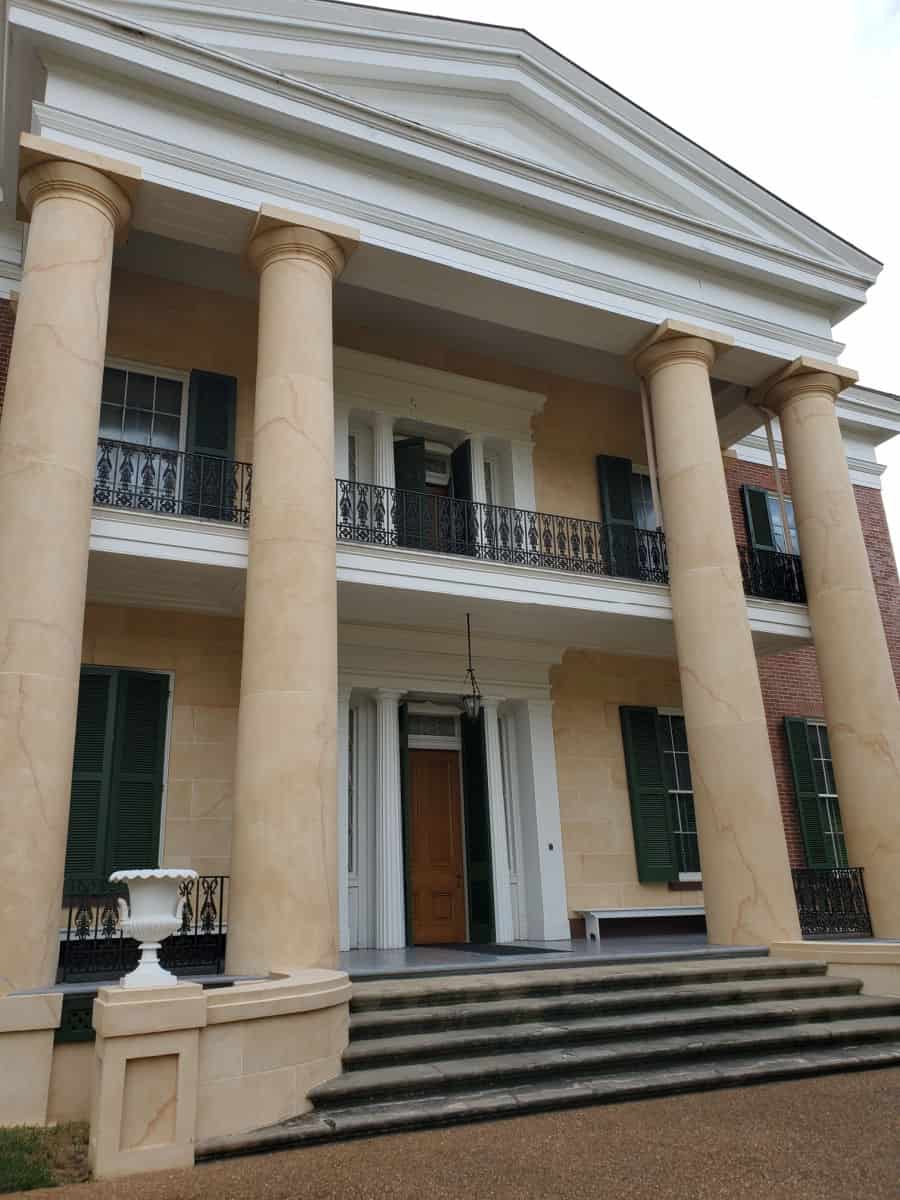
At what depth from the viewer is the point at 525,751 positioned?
443 inches

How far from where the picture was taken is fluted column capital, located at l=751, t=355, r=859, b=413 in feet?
37.7

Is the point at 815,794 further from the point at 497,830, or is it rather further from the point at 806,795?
the point at 497,830

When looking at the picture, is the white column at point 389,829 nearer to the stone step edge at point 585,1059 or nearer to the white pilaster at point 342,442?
the white pilaster at point 342,442

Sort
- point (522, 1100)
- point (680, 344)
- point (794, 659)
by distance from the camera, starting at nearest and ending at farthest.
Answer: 1. point (522, 1100)
2. point (680, 344)
3. point (794, 659)

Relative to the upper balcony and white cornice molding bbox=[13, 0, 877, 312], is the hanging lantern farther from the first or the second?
white cornice molding bbox=[13, 0, 877, 312]

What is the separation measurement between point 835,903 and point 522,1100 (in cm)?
588

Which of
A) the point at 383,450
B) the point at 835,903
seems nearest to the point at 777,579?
the point at 835,903

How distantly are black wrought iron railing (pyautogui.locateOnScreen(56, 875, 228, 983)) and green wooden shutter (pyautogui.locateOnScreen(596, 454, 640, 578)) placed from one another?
632cm

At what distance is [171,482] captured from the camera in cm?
943

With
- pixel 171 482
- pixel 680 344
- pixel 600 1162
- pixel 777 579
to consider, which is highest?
pixel 680 344

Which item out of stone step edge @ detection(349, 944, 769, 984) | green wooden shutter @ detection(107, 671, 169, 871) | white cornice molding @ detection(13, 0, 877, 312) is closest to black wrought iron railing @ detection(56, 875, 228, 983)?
green wooden shutter @ detection(107, 671, 169, 871)

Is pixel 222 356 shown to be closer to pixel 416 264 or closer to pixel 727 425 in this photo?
pixel 416 264

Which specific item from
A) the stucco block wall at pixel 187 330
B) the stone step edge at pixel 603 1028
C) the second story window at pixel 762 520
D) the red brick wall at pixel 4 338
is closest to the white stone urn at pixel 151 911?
the stone step edge at pixel 603 1028

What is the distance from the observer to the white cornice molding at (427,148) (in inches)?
315
